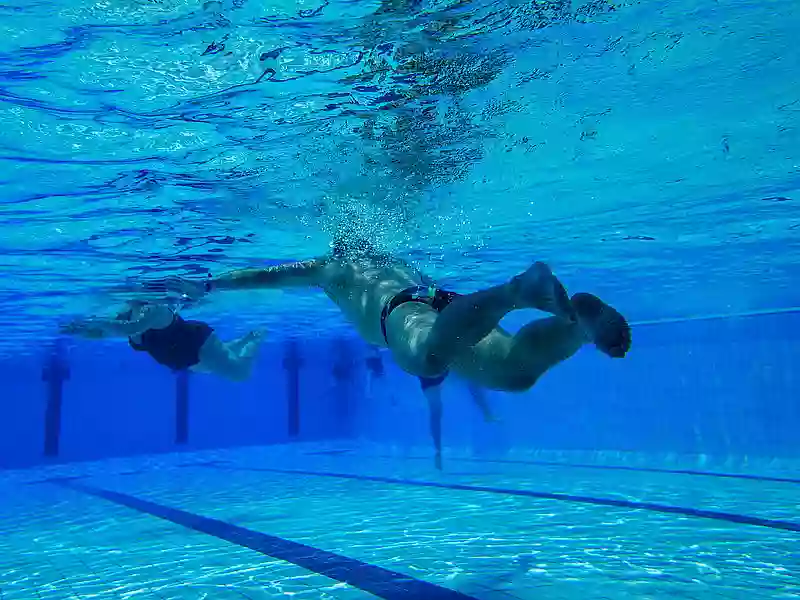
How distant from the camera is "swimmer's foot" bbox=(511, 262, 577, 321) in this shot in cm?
473

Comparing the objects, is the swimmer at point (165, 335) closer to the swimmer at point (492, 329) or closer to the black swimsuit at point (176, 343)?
the black swimsuit at point (176, 343)

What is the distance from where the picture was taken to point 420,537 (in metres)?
12.0

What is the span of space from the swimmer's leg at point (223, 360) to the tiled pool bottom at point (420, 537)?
3.64m

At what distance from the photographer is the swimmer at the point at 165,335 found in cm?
1228

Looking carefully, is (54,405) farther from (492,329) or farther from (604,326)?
(604,326)

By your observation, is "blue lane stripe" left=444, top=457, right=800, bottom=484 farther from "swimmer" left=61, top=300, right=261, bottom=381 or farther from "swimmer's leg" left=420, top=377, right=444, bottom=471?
"swimmer" left=61, top=300, right=261, bottom=381

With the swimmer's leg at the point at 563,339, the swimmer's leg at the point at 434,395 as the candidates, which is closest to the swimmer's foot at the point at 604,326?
the swimmer's leg at the point at 563,339

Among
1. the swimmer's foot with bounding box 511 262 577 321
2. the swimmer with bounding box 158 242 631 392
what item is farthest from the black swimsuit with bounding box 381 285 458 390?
the swimmer's foot with bounding box 511 262 577 321

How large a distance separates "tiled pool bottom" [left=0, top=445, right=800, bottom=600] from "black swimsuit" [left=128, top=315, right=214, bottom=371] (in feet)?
12.7

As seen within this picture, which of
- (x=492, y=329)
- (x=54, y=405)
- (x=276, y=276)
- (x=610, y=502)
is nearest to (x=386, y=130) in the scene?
(x=276, y=276)

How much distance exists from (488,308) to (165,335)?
948cm

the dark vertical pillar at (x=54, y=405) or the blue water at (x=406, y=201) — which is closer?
the blue water at (x=406, y=201)

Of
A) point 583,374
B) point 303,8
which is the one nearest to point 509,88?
point 303,8

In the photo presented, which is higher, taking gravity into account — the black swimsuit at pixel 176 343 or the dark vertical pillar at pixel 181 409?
the black swimsuit at pixel 176 343
